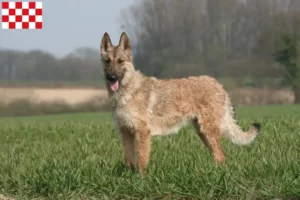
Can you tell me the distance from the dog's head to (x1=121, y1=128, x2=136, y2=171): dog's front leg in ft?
2.33

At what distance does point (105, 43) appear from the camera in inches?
343

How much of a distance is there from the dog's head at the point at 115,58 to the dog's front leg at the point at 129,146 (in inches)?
28.0

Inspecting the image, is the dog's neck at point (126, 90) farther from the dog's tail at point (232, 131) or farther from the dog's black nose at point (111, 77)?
the dog's tail at point (232, 131)

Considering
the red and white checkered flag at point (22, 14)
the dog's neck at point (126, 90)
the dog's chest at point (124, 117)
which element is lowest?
the dog's chest at point (124, 117)

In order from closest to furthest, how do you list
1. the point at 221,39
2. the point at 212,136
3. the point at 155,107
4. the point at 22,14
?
the point at 155,107 → the point at 212,136 → the point at 22,14 → the point at 221,39

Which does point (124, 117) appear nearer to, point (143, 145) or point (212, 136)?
point (143, 145)

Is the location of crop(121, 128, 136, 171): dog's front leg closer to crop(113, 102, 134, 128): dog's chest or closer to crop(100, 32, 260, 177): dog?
crop(100, 32, 260, 177): dog

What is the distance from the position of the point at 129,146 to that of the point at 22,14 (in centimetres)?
806

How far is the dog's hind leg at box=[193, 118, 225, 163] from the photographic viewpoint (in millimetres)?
9539

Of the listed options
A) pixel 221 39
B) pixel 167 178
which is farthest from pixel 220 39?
pixel 167 178

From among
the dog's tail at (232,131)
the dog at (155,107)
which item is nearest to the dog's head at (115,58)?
the dog at (155,107)

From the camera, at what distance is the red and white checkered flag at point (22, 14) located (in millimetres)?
15375

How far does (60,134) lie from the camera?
15812 mm

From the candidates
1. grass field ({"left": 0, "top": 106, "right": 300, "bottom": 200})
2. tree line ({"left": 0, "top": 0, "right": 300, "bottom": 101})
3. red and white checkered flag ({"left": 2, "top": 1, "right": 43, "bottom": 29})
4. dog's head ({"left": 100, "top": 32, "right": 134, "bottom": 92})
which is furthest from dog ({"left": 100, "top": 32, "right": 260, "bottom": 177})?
tree line ({"left": 0, "top": 0, "right": 300, "bottom": 101})
